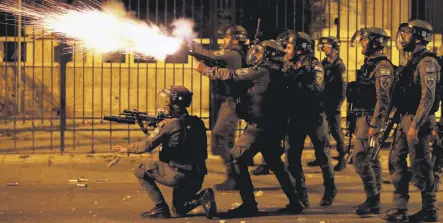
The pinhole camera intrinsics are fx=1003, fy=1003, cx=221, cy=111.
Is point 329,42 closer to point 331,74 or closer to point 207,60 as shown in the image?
point 331,74

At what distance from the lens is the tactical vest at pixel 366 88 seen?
10555 millimetres

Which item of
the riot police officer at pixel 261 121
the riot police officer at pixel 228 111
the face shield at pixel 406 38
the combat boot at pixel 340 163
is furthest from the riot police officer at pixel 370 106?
the combat boot at pixel 340 163

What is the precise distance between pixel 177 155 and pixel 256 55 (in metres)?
1.41

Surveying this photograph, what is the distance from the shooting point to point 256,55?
10.6 metres

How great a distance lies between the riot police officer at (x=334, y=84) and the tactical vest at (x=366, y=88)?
9.26 ft

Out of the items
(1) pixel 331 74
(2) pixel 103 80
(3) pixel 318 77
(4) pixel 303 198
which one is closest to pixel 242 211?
(4) pixel 303 198

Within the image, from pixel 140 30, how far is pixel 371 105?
9.24 feet

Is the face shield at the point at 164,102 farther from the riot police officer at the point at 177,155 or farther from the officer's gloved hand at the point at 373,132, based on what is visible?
the officer's gloved hand at the point at 373,132

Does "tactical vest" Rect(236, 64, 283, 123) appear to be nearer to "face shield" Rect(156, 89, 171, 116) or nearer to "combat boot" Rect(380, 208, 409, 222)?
"face shield" Rect(156, 89, 171, 116)

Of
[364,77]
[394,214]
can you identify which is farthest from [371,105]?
[394,214]

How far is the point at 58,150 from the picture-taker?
15266 millimetres

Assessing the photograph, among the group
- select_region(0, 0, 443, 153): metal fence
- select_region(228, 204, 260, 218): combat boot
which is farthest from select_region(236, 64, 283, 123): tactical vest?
select_region(0, 0, 443, 153): metal fence

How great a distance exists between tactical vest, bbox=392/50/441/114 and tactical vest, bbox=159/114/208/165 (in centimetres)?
200

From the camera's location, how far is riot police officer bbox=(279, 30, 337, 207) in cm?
1095
